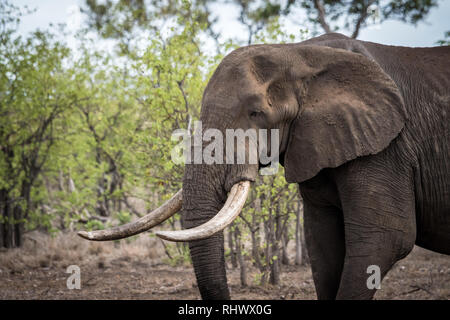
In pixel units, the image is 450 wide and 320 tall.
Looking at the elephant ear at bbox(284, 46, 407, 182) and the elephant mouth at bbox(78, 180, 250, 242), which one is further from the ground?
the elephant ear at bbox(284, 46, 407, 182)

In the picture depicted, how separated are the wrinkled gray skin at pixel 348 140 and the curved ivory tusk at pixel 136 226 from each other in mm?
216

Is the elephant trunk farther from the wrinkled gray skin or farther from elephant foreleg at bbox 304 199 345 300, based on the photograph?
elephant foreleg at bbox 304 199 345 300

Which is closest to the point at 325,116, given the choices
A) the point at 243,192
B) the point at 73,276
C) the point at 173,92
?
the point at 243,192

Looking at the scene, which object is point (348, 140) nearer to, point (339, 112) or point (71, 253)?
point (339, 112)

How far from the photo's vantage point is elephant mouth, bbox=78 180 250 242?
11.8ft

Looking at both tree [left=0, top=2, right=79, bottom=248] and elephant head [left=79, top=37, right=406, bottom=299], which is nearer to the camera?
elephant head [left=79, top=37, right=406, bottom=299]

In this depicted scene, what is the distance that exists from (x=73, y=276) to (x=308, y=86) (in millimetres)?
8037

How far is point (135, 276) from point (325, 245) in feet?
22.5

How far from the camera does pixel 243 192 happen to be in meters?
4.13

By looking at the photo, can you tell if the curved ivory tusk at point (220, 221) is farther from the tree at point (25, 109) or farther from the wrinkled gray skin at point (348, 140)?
the tree at point (25, 109)

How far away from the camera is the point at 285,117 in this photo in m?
4.39

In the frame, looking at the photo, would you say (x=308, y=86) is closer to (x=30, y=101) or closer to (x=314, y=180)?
(x=314, y=180)

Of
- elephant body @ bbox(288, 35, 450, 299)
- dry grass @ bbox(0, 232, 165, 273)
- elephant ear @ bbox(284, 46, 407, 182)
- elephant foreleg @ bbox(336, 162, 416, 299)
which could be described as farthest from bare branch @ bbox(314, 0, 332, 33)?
elephant foreleg @ bbox(336, 162, 416, 299)

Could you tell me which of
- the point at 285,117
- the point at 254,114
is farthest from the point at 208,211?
the point at 285,117
